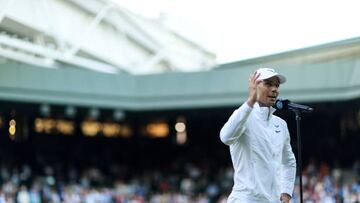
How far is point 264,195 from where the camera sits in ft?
17.5

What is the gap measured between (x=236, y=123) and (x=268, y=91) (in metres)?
0.31

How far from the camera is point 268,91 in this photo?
527 centimetres

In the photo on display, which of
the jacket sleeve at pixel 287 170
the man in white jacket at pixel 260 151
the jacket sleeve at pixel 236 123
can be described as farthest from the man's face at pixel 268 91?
the jacket sleeve at pixel 287 170

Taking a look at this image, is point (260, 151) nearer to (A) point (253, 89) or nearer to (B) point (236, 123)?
(B) point (236, 123)

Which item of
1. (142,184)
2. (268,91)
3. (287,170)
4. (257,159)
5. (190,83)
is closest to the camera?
(268,91)

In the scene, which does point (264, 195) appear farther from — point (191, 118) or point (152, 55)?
point (152, 55)

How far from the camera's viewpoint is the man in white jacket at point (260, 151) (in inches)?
207

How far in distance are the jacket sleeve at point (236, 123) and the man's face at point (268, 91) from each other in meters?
0.18

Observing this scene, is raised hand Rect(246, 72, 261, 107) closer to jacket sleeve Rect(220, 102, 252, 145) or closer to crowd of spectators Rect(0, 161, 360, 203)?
jacket sleeve Rect(220, 102, 252, 145)

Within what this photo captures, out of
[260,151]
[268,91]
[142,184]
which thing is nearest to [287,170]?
[260,151]

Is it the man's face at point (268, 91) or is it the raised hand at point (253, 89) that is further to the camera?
the man's face at point (268, 91)

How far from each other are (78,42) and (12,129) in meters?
4.03

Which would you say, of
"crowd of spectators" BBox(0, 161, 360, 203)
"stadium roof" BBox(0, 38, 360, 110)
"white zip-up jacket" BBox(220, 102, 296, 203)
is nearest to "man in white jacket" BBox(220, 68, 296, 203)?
"white zip-up jacket" BBox(220, 102, 296, 203)

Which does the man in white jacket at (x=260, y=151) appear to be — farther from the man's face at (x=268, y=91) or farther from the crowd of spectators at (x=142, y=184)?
the crowd of spectators at (x=142, y=184)
